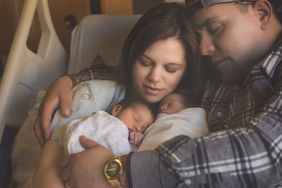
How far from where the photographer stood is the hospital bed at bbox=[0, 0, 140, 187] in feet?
3.76

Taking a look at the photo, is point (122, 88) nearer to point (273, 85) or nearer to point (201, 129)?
point (201, 129)

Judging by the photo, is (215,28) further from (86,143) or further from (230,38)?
(86,143)

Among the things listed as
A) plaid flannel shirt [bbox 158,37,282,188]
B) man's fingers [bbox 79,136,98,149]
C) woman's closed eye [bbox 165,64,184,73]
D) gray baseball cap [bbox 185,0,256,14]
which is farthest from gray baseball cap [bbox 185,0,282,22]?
man's fingers [bbox 79,136,98,149]

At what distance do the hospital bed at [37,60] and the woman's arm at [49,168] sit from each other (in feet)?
0.43

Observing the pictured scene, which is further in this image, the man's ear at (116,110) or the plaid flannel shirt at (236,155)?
the man's ear at (116,110)

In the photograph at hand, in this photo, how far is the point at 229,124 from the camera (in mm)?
947

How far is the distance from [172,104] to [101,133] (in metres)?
0.16

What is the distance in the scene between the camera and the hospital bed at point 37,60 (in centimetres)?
115

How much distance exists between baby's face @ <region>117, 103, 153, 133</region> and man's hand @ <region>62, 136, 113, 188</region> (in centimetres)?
11

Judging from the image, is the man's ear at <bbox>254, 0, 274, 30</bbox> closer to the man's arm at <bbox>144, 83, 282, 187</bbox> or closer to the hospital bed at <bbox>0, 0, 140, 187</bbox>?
the man's arm at <bbox>144, 83, 282, 187</bbox>

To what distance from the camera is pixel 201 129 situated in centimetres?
97

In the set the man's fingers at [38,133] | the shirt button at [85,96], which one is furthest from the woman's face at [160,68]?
the man's fingers at [38,133]

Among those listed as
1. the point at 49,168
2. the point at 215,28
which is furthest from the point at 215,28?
the point at 49,168

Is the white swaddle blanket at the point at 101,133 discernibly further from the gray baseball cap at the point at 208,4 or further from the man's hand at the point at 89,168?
the gray baseball cap at the point at 208,4
